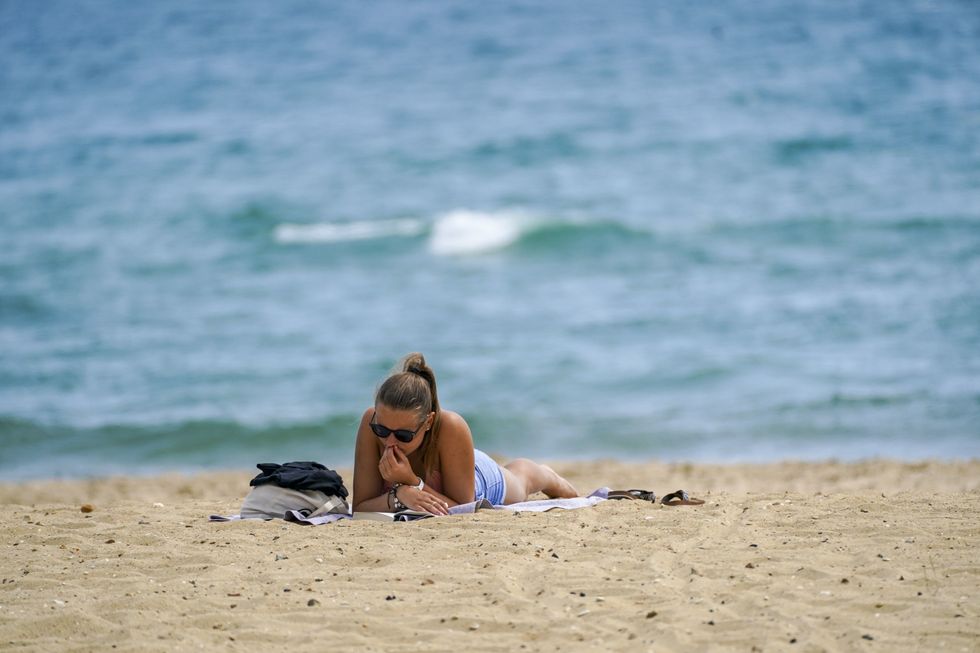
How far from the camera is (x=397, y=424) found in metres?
5.41

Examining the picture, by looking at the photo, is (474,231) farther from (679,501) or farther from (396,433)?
(396,433)

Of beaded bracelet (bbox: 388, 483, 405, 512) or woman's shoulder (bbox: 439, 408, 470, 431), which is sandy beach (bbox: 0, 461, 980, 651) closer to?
beaded bracelet (bbox: 388, 483, 405, 512)

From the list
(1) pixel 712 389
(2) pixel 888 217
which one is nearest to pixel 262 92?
(2) pixel 888 217

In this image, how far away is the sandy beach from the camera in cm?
402

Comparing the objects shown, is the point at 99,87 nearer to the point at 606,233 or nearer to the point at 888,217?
the point at 606,233

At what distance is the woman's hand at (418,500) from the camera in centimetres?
568

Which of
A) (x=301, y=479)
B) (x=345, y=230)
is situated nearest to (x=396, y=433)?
(x=301, y=479)

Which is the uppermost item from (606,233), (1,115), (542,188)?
(1,115)

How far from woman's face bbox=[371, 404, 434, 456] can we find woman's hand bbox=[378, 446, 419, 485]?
0.05 m

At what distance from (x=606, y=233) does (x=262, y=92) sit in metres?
11.1

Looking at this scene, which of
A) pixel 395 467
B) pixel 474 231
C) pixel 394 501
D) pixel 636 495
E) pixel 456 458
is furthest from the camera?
pixel 474 231

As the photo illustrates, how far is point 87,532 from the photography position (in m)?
5.74

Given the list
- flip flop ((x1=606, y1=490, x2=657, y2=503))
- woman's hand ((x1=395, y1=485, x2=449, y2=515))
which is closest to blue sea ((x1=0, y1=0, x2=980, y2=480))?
flip flop ((x1=606, y1=490, x2=657, y2=503))

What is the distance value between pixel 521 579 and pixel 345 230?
14.5 m
